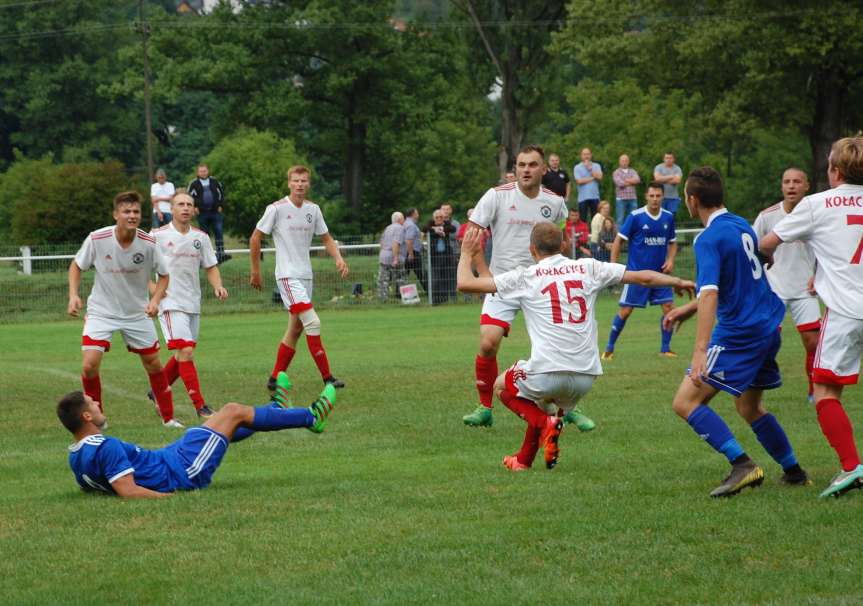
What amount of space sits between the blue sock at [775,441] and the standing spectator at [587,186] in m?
22.1

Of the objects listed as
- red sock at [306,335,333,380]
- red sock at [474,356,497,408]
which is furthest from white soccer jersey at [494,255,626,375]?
red sock at [306,335,333,380]

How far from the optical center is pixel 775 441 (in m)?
7.75

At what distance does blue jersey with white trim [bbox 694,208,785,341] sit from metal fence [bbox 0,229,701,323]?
66.8ft

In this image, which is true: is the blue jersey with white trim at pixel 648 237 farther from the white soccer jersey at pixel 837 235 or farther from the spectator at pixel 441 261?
the spectator at pixel 441 261

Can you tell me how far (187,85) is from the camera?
56688 mm

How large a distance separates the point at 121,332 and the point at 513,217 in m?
3.63

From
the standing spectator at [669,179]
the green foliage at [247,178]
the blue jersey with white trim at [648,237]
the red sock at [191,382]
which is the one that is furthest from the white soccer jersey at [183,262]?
the green foliage at [247,178]

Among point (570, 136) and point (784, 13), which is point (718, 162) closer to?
point (570, 136)

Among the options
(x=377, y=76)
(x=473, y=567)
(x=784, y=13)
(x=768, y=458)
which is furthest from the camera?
(x=377, y=76)

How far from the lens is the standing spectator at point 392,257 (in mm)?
27734

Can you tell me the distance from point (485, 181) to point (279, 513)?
62.7 m

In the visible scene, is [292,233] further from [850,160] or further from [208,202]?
[208,202]

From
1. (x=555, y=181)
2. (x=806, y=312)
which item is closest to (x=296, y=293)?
(x=806, y=312)

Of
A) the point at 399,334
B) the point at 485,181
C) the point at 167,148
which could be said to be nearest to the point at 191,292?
the point at 399,334
